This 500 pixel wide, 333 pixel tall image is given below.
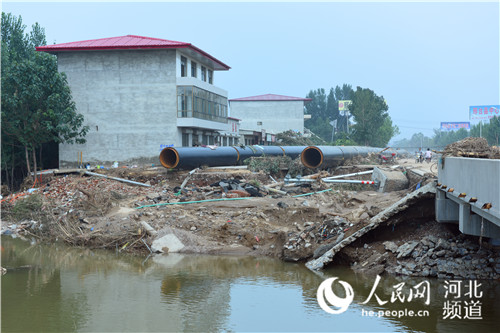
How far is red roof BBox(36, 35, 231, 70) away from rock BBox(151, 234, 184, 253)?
705 inches

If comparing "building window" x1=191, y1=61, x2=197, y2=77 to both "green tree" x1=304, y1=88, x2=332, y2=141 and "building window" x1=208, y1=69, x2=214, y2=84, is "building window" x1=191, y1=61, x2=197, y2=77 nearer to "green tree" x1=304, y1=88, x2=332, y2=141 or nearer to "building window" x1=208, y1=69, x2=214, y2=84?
"building window" x1=208, y1=69, x2=214, y2=84

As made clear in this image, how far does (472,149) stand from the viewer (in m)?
11.9

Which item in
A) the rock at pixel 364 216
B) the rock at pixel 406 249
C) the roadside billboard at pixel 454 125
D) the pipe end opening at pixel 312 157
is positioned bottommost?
the rock at pixel 406 249

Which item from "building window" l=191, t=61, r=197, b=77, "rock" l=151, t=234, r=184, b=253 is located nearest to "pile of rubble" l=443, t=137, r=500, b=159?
"rock" l=151, t=234, r=184, b=253

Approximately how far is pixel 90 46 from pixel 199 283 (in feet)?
77.7

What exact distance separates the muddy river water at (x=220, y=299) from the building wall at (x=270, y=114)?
4899 centimetres

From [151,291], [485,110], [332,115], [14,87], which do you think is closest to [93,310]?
[151,291]

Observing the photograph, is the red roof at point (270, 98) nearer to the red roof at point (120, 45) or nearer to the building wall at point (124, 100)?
the red roof at point (120, 45)

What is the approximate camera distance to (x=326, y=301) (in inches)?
442

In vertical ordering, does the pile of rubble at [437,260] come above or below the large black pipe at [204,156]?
below

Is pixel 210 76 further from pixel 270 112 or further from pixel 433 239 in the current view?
pixel 433 239

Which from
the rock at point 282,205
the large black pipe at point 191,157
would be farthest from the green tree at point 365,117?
the rock at point 282,205

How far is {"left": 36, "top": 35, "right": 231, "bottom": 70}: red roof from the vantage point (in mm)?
31547

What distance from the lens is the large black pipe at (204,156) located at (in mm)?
24617
